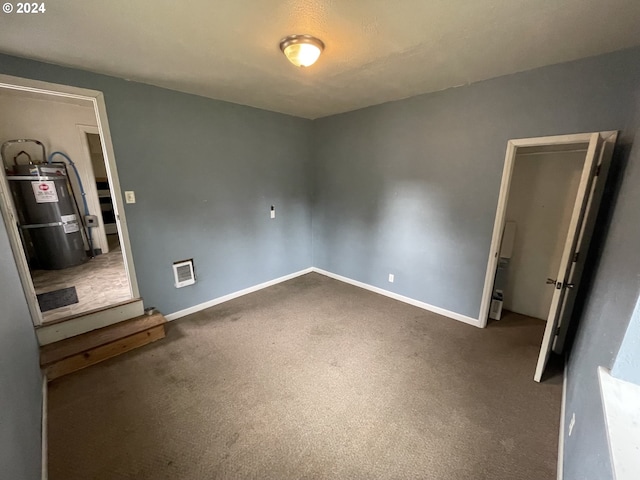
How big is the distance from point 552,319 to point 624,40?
75.3 inches

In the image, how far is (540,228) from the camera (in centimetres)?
282

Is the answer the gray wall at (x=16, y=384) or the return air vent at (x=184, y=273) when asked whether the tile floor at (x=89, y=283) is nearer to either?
the return air vent at (x=184, y=273)

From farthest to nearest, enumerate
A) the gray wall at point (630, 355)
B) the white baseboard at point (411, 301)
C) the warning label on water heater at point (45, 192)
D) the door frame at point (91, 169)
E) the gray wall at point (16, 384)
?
the door frame at point (91, 169) → the warning label on water heater at point (45, 192) → the white baseboard at point (411, 301) → the gray wall at point (16, 384) → the gray wall at point (630, 355)

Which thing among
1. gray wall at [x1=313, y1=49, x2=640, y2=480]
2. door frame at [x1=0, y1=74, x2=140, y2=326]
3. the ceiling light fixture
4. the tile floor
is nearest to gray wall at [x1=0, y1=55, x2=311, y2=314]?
door frame at [x1=0, y1=74, x2=140, y2=326]

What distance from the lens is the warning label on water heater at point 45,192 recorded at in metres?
3.51

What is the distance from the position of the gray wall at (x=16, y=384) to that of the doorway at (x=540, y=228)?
9.94 ft

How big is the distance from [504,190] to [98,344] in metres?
3.92

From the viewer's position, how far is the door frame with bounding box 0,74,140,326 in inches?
75.4

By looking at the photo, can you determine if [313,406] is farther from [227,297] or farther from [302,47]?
[302,47]

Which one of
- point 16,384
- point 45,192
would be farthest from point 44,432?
point 45,192

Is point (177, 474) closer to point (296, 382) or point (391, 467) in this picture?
point (296, 382)

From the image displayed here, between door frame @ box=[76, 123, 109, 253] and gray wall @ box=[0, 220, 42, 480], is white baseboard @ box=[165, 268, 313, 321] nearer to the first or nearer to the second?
gray wall @ box=[0, 220, 42, 480]

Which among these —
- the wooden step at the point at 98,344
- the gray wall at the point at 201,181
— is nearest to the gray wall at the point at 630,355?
the wooden step at the point at 98,344

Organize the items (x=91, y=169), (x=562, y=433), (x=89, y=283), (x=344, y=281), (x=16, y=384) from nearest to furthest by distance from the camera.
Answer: (x=16, y=384) → (x=562, y=433) → (x=89, y=283) → (x=344, y=281) → (x=91, y=169)
